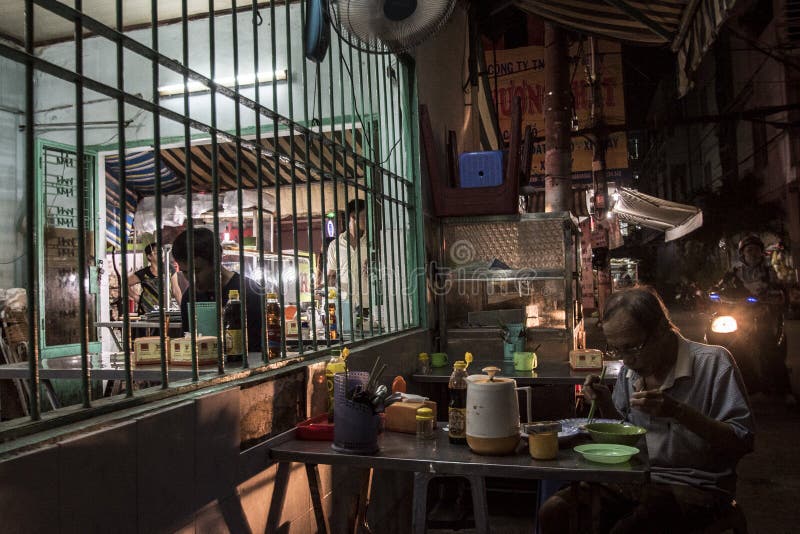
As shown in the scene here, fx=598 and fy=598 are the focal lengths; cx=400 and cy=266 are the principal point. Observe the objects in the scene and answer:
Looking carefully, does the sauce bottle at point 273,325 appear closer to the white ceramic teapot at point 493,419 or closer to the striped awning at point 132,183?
the white ceramic teapot at point 493,419

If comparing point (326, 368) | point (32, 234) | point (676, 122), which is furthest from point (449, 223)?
point (676, 122)

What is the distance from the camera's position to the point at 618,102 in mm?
13008

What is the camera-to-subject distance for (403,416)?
297 centimetres

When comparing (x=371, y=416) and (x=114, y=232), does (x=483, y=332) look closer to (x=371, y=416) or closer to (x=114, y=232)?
(x=371, y=416)

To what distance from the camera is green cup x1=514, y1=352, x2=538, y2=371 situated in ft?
15.9

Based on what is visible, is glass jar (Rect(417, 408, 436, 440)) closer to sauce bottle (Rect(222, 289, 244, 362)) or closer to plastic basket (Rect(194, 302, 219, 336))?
sauce bottle (Rect(222, 289, 244, 362))

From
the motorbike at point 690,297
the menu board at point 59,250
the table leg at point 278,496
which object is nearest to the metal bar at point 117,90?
the table leg at point 278,496

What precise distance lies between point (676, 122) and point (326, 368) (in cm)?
1860

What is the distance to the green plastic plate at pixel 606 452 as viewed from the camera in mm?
2297

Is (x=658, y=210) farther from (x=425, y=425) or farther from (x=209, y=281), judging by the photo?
(x=425, y=425)

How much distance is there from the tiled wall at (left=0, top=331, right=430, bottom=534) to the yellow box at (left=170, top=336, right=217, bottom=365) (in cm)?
31

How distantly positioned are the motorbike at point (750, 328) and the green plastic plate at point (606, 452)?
664 centimetres

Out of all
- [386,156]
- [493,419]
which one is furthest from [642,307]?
[386,156]

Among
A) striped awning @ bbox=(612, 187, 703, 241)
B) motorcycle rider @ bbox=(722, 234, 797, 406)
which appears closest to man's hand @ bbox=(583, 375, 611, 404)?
motorcycle rider @ bbox=(722, 234, 797, 406)
